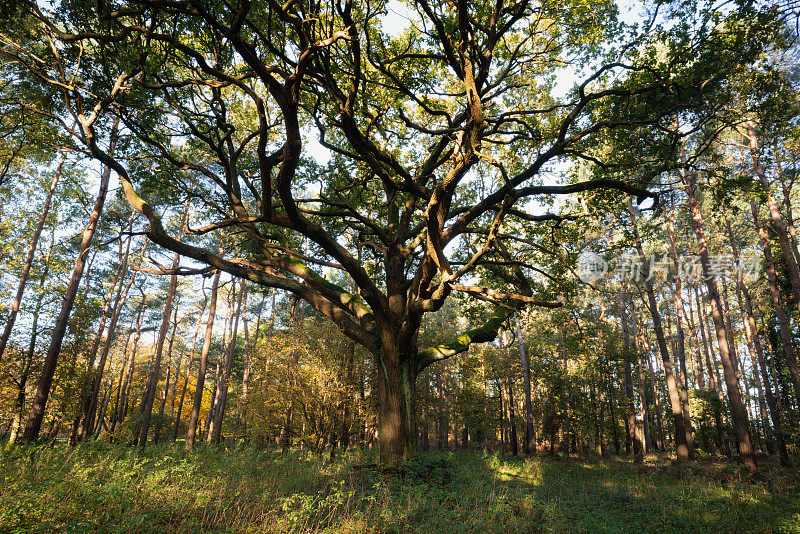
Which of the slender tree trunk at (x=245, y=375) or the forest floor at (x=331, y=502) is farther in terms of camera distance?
the slender tree trunk at (x=245, y=375)

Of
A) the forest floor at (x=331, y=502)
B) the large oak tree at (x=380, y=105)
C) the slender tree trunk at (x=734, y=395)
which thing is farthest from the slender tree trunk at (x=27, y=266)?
the slender tree trunk at (x=734, y=395)

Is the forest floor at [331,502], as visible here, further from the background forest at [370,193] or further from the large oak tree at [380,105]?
the large oak tree at [380,105]

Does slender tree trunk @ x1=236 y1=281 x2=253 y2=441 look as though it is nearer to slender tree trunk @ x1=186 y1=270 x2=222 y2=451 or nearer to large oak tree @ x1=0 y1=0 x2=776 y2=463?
slender tree trunk @ x1=186 y1=270 x2=222 y2=451

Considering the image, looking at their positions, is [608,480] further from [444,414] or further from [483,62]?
[444,414]

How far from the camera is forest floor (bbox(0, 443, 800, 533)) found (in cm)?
493

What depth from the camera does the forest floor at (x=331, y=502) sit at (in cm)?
493

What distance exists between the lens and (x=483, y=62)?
662cm

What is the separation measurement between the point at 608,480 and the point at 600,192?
1056 centimetres

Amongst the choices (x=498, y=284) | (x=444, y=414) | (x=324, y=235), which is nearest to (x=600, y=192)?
(x=498, y=284)

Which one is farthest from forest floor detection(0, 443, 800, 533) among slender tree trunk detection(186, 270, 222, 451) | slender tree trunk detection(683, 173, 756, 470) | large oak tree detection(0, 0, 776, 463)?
slender tree trunk detection(186, 270, 222, 451)

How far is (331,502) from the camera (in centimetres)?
641

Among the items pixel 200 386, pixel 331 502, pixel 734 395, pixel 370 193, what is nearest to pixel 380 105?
pixel 370 193

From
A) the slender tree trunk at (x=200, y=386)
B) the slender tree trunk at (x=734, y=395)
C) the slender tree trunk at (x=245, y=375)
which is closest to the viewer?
the slender tree trunk at (x=734, y=395)

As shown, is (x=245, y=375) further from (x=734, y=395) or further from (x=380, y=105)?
(x=734, y=395)
